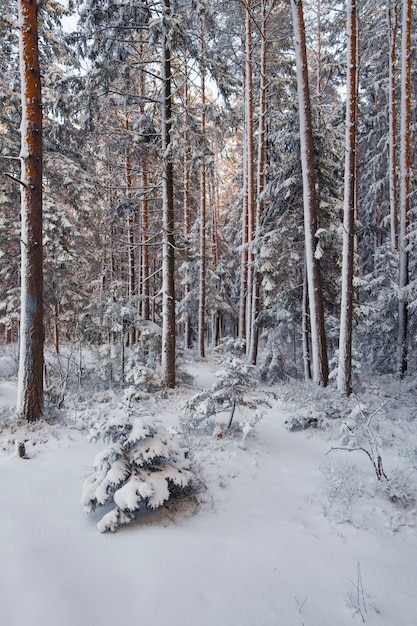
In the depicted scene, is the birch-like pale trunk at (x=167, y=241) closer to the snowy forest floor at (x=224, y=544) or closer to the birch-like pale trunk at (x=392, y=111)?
the snowy forest floor at (x=224, y=544)

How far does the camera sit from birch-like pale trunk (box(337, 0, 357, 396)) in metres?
8.22

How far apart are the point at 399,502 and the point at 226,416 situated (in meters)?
4.07

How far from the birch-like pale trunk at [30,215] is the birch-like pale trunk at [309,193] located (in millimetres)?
6161

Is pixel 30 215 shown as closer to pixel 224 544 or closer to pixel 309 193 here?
pixel 224 544

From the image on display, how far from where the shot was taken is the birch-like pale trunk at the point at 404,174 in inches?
444

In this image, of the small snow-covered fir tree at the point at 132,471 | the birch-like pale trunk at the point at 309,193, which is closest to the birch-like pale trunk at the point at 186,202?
the birch-like pale trunk at the point at 309,193

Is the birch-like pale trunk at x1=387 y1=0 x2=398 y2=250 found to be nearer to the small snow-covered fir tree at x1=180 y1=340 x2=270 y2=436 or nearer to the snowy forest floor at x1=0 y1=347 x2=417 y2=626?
the snowy forest floor at x1=0 y1=347 x2=417 y2=626

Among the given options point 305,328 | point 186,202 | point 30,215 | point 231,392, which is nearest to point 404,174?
point 305,328

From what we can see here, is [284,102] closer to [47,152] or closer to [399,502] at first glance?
[47,152]

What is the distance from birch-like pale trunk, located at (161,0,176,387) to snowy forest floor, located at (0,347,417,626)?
422 centimetres

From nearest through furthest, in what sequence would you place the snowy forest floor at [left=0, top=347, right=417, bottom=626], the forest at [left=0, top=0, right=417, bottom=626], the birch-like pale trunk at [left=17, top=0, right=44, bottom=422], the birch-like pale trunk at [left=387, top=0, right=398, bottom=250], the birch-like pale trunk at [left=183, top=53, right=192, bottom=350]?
the snowy forest floor at [left=0, top=347, right=417, bottom=626] < the forest at [left=0, top=0, right=417, bottom=626] < the birch-like pale trunk at [left=17, top=0, right=44, bottom=422] < the birch-like pale trunk at [left=183, top=53, right=192, bottom=350] < the birch-like pale trunk at [left=387, top=0, right=398, bottom=250]

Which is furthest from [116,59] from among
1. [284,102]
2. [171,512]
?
[171,512]

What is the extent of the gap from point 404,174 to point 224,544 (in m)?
12.5

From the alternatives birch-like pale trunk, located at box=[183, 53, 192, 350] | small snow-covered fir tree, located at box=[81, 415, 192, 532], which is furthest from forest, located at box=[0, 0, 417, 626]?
birch-like pale trunk, located at box=[183, 53, 192, 350]
